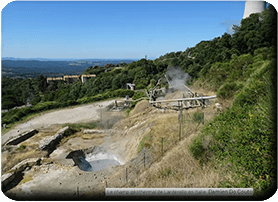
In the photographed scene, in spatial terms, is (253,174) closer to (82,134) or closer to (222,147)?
(222,147)

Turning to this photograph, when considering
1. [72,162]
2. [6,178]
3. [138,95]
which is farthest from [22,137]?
[138,95]

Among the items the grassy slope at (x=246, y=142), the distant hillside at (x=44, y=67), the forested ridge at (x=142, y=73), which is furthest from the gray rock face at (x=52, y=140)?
the grassy slope at (x=246, y=142)

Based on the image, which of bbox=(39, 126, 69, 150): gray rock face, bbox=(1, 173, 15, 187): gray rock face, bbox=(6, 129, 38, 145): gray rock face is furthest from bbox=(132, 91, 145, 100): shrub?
bbox=(1, 173, 15, 187): gray rock face

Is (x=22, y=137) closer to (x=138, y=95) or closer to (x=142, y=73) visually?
(x=138, y=95)

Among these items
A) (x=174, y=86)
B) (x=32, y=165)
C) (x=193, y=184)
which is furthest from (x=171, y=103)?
(x=32, y=165)

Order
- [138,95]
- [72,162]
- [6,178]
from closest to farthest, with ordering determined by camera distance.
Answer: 1. [6,178]
2. [72,162]
3. [138,95]

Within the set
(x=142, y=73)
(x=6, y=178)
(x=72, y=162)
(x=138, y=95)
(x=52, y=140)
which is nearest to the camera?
(x=6, y=178)

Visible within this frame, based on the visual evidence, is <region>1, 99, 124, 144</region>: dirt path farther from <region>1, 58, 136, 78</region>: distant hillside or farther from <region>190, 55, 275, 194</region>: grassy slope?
<region>190, 55, 275, 194</region>: grassy slope

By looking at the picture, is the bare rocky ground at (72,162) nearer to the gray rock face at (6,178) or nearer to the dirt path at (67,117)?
the dirt path at (67,117)
